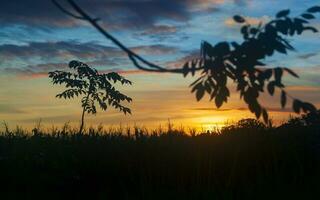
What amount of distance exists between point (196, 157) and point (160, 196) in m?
1.99

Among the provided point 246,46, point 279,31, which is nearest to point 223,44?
point 246,46

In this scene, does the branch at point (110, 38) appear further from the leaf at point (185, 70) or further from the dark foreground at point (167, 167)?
the dark foreground at point (167, 167)

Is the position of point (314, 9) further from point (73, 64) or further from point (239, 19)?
point (73, 64)

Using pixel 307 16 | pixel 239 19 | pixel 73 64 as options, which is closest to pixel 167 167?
pixel 239 19

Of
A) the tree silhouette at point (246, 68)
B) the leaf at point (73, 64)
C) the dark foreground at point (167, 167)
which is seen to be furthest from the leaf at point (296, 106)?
the leaf at point (73, 64)

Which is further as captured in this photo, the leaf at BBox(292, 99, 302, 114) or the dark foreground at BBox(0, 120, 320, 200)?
the dark foreground at BBox(0, 120, 320, 200)

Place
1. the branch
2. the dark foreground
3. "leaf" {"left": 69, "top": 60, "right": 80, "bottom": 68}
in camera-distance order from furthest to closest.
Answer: "leaf" {"left": 69, "top": 60, "right": 80, "bottom": 68}
the dark foreground
the branch

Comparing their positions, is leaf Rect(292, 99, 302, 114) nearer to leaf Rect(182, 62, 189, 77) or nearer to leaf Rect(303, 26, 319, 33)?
leaf Rect(303, 26, 319, 33)

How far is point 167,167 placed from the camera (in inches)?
457

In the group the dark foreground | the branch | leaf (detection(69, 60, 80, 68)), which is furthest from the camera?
leaf (detection(69, 60, 80, 68))

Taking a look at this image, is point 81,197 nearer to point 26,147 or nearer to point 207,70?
point 26,147

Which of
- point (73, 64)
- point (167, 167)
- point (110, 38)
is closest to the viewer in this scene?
point (110, 38)

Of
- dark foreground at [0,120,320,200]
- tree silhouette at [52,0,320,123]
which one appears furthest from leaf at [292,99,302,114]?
dark foreground at [0,120,320,200]

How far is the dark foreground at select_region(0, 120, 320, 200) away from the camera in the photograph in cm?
1058
